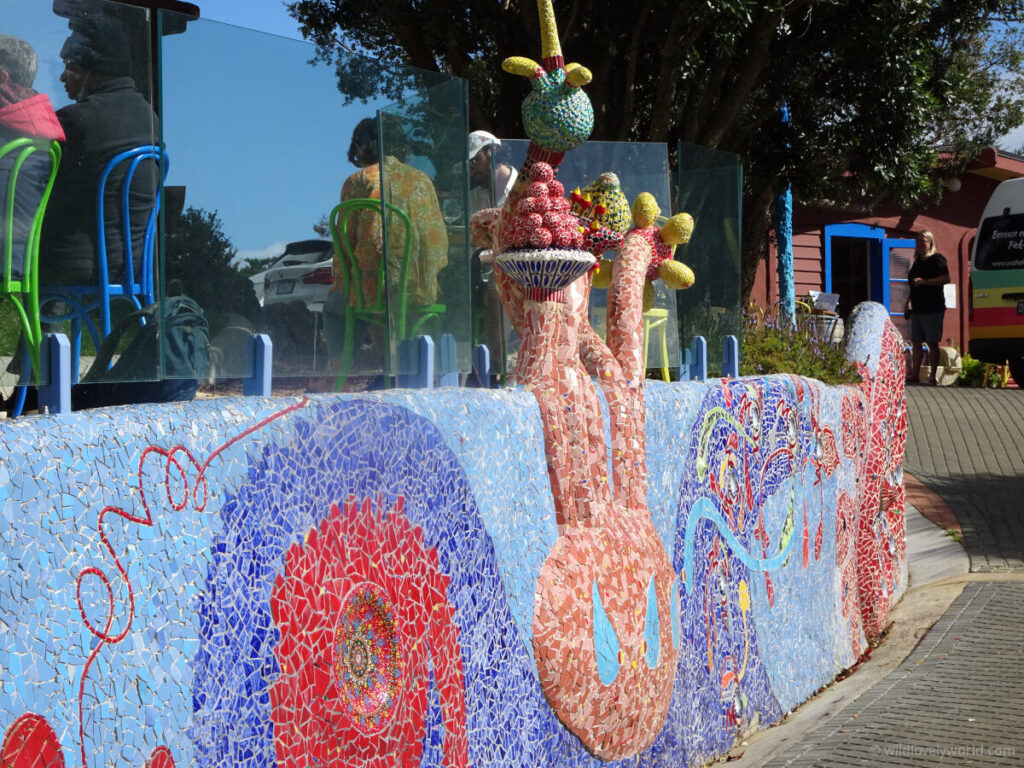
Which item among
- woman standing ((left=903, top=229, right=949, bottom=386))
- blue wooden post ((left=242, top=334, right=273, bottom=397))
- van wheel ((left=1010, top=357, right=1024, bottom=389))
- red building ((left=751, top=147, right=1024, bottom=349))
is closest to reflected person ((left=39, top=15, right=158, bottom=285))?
blue wooden post ((left=242, top=334, right=273, bottom=397))

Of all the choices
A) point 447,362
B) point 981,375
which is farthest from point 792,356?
point 981,375

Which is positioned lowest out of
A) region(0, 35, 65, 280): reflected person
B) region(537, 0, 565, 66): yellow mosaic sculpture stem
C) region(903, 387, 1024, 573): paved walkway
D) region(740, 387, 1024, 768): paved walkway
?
region(740, 387, 1024, 768): paved walkway

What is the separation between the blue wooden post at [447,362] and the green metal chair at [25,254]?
1660 mm

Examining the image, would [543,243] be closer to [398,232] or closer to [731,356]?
[398,232]

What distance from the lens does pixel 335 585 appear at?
337 cm

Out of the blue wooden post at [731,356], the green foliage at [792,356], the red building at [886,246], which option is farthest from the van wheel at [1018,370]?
the blue wooden post at [731,356]

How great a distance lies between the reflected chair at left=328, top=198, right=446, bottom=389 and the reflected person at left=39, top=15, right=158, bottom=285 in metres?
0.75

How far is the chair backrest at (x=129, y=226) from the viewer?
380cm

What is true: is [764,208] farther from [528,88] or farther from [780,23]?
[528,88]

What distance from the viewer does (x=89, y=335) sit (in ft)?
12.4

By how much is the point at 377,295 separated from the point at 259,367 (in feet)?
2.45

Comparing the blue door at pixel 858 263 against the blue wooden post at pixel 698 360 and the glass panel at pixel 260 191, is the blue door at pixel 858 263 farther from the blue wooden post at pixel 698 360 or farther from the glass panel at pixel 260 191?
the glass panel at pixel 260 191

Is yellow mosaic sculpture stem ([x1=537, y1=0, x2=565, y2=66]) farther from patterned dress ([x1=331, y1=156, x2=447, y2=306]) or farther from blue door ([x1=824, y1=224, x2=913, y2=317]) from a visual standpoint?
blue door ([x1=824, y1=224, x2=913, y2=317])

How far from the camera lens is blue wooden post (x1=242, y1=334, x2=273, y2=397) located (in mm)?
3922
